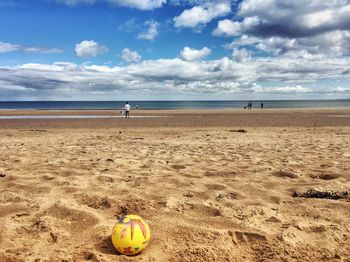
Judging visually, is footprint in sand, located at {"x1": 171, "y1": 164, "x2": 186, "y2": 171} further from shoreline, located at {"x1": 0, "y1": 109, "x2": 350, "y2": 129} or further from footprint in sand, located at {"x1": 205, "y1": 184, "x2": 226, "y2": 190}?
shoreline, located at {"x1": 0, "y1": 109, "x2": 350, "y2": 129}

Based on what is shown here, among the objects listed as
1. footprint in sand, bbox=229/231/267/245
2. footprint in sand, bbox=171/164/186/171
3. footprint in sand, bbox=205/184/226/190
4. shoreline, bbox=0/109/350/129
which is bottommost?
shoreline, bbox=0/109/350/129

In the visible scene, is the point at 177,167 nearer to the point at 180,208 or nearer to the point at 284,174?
the point at 284,174

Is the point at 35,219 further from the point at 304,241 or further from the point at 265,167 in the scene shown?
the point at 265,167

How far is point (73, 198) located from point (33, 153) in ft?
14.5

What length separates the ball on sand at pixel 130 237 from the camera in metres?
3.29

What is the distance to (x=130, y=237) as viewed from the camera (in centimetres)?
329

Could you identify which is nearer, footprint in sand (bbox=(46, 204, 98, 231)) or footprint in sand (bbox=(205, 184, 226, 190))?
footprint in sand (bbox=(46, 204, 98, 231))

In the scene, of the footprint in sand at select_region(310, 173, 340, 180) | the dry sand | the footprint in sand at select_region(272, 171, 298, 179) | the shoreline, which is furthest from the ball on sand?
the shoreline

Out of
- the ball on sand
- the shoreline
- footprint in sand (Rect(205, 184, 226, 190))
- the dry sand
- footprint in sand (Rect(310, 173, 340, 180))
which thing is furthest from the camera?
the shoreline

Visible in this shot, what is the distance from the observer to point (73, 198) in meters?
4.84

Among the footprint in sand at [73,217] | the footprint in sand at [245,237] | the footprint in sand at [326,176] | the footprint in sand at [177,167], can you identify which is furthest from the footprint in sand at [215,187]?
the footprint in sand at [73,217]

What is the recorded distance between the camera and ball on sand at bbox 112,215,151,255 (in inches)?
130

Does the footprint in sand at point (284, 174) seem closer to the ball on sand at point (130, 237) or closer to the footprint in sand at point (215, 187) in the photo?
the footprint in sand at point (215, 187)

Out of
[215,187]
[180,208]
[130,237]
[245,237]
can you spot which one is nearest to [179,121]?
[215,187]
